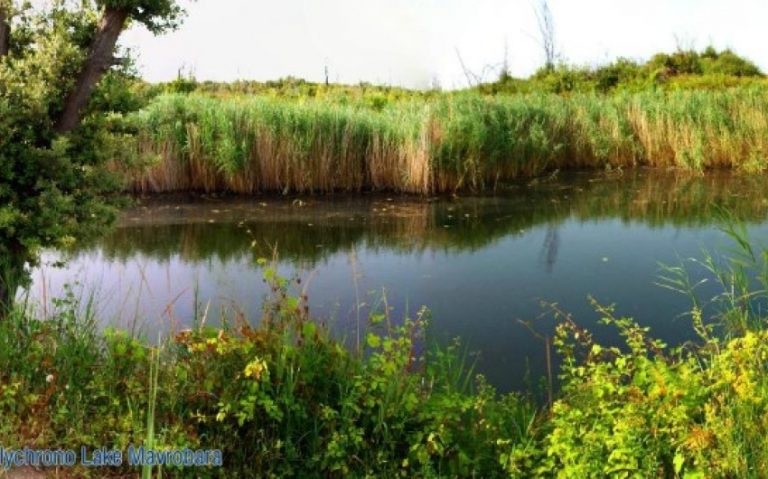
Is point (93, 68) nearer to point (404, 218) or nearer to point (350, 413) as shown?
point (350, 413)

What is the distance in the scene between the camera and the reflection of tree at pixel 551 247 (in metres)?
7.56

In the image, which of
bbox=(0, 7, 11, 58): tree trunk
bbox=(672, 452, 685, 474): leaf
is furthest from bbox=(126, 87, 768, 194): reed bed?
bbox=(672, 452, 685, 474): leaf

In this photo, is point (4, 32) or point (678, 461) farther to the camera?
point (4, 32)

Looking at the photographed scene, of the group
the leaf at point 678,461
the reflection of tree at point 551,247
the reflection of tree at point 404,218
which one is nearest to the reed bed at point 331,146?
the reflection of tree at point 404,218

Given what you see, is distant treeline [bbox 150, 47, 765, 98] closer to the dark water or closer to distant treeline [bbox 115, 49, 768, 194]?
distant treeline [bbox 115, 49, 768, 194]

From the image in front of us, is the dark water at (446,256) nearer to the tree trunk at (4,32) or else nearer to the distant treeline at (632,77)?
the tree trunk at (4,32)

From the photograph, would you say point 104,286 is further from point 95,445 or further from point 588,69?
point 588,69

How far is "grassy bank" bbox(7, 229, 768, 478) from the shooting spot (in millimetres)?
2896

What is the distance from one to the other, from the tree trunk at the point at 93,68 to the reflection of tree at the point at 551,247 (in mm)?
4504

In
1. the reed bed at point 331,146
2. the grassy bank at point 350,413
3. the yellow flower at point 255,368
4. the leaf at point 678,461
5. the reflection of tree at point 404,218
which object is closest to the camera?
the leaf at point 678,461

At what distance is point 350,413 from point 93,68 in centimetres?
282

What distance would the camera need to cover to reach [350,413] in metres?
3.24

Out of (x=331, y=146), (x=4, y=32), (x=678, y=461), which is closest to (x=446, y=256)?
(x=331, y=146)

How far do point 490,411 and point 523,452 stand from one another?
0.42 m
